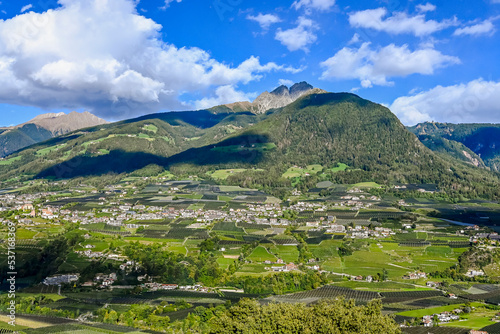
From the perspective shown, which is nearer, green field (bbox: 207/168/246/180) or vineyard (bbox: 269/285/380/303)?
vineyard (bbox: 269/285/380/303)

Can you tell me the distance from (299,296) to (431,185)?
10171cm

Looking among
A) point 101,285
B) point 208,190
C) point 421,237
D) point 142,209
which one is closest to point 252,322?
point 101,285

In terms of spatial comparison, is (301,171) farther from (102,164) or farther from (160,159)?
(102,164)

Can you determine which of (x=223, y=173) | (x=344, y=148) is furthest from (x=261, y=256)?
(x=344, y=148)

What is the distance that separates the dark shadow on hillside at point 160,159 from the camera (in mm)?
168750

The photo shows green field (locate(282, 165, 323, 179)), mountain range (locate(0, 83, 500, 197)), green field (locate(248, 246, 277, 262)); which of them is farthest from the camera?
green field (locate(282, 165, 323, 179))

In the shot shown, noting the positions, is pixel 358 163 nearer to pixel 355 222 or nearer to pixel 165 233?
pixel 355 222

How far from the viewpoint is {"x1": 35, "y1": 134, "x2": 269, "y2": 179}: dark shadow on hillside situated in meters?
169

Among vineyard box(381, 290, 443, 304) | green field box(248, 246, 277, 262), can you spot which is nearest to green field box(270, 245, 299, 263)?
green field box(248, 246, 277, 262)

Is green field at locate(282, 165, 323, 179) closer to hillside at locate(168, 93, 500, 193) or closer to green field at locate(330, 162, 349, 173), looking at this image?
hillside at locate(168, 93, 500, 193)

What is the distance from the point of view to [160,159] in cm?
19250

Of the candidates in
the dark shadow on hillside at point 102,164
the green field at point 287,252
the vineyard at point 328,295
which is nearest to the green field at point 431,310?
the vineyard at point 328,295

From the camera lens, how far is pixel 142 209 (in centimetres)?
9850

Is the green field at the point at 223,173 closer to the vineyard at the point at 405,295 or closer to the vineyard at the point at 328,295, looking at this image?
the vineyard at the point at 328,295
